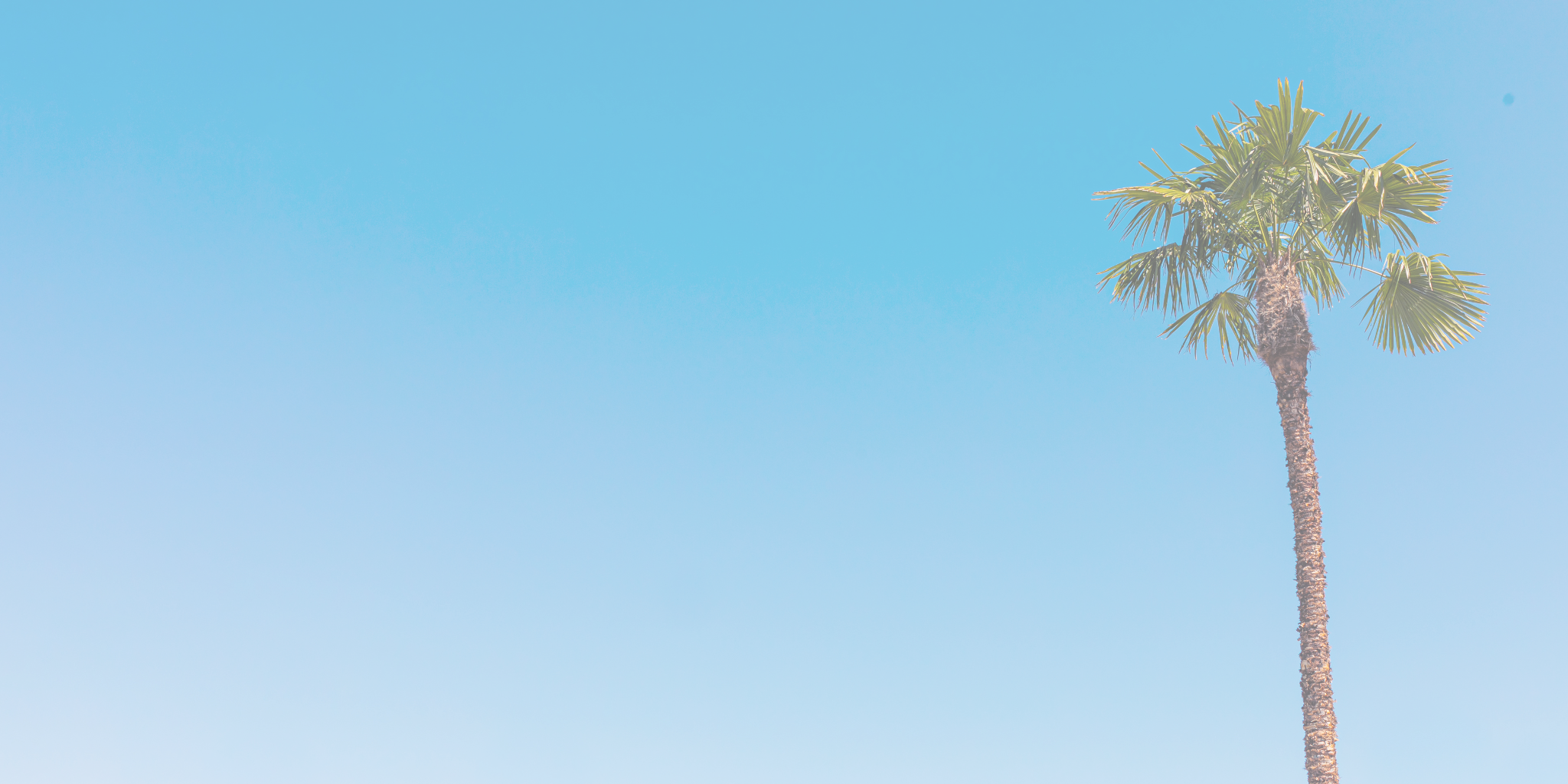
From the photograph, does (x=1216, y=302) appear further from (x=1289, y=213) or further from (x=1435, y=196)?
(x=1435, y=196)

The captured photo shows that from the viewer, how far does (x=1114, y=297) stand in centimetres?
1852

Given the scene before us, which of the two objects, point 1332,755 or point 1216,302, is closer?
point 1332,755

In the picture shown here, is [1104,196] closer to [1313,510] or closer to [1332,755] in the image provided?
[1313,510]

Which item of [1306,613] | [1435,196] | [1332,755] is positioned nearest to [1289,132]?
[1435,196]

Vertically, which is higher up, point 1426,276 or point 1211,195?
point 1211,195

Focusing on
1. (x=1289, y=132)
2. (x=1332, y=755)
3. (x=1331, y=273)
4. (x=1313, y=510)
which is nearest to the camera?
(x=1332, y=755)

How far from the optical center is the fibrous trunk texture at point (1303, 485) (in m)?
14.1

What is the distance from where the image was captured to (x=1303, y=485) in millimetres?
15148

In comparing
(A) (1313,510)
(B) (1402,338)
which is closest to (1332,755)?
(A) (1313,510)

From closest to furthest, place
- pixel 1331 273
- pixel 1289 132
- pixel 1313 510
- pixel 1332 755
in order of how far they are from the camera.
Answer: pixel 1332 755
pixel 1313 510
pixel 1289 132
pixel 1331 273

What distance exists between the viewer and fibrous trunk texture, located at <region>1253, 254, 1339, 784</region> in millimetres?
14133

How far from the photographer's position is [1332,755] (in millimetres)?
14047

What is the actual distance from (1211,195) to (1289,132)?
1.35 meters

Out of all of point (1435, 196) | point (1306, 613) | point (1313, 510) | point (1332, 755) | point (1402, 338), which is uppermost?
point (1435, 196)
